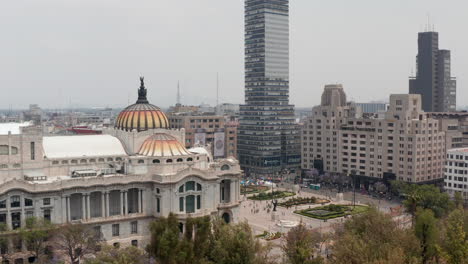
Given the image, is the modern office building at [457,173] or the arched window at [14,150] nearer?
the arched window at [14,150]

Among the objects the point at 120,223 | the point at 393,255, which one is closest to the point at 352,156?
the point at 120,223

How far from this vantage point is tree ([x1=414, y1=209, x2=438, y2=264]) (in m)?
73.6

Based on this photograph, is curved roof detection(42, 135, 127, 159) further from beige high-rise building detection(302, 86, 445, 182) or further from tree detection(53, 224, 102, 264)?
beige high-rise building detection(302, 86, 445, 182)

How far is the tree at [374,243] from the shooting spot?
193ft

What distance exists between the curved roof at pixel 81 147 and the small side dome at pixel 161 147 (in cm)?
678

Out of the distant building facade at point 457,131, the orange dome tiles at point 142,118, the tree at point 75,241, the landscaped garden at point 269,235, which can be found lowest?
the landscaped garden at point 269,235

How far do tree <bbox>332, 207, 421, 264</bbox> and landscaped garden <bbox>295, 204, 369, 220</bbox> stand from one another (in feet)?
102

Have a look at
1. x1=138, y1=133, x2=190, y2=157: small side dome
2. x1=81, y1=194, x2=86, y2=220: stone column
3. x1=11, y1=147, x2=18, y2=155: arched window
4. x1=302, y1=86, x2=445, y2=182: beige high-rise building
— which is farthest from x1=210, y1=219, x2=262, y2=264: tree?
x1=302, y1=86, x2=445, y2=182: beige high-rise building

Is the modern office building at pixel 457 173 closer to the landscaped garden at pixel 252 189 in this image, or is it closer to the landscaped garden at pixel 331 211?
the landscaped garden at pixel 331 211

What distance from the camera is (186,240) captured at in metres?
65.8

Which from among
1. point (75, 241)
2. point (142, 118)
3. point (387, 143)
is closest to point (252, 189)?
point (387, 143)

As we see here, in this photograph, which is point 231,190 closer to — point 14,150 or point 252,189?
point 14,150

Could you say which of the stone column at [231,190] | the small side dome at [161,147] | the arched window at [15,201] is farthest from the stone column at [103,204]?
the stone column at [231,190]

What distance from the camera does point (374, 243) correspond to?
66.6 m
